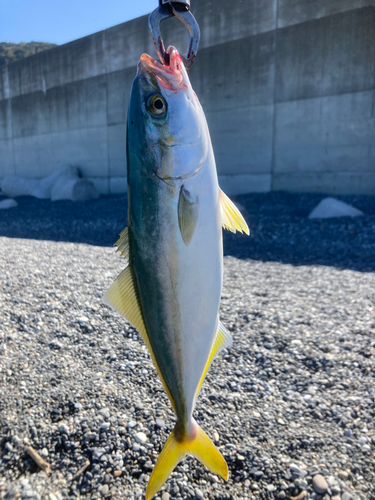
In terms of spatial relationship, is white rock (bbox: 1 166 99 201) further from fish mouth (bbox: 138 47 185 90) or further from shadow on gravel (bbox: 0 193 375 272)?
fish mouth (bbox: 138 47 185 90)

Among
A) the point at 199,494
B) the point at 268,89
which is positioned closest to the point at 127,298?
the point at 199,494

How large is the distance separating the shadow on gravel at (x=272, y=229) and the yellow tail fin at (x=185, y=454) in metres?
4.96

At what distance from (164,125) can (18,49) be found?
27.4 m

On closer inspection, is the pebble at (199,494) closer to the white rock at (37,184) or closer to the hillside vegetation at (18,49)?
the white rock at (37,184)

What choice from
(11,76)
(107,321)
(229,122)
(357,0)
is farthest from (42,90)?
(107,321)

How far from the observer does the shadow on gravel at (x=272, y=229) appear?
21.7ft

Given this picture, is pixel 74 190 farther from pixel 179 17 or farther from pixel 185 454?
pixel 185 454

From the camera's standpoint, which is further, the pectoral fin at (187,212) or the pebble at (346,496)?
the pebble at (346,496)

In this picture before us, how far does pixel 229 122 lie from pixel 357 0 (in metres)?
3.81

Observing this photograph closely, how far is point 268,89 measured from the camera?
946cm

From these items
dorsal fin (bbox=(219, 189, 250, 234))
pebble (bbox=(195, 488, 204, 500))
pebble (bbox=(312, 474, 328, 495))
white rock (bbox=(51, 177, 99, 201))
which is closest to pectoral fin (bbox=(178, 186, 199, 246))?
dorsal fin (bbox=(219, 189, 250, 234))

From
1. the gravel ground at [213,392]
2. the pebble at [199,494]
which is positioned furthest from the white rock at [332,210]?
the pebble at [199,494]

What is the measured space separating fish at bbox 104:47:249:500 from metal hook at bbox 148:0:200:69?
0.08 m

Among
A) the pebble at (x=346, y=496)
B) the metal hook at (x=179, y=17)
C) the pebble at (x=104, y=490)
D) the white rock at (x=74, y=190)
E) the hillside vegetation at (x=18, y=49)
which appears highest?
the hillside vegetation at (x=18, y=49)
